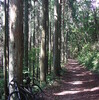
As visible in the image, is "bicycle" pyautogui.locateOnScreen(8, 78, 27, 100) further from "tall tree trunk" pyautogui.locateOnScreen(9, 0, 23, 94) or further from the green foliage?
the green foliage

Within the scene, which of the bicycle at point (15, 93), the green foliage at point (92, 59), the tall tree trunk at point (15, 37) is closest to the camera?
the bicycle at point (15, 93)

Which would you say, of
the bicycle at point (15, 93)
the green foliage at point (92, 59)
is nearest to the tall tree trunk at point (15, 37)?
the bicycle at point (15, 93)

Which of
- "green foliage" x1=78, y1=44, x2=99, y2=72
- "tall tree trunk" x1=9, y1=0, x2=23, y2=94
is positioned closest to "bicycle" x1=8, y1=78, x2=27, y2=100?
"tall tree trunk" x1=9, y1=0, x2=23, y2=94

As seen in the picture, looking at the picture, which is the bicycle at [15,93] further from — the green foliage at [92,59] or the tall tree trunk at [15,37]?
the green foliage at [92,59]

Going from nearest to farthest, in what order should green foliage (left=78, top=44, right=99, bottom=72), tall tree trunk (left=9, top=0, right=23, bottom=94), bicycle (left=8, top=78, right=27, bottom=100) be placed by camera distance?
bicycle (left=8, top=78, right=27, bottom=100)
tall tree trunk (left=9, top=0, right=23, bottom=94)
green foliage (left=78, top=44, right=99, bottom=72)

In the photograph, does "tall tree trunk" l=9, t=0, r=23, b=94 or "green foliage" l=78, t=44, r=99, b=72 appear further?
"green foliage" l=78, t=44, r=99, b=72

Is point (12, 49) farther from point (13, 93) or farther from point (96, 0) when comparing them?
point (96, 0)

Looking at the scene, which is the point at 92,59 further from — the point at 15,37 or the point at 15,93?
the point at 15,93

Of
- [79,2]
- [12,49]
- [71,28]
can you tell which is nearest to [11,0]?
[12,49]

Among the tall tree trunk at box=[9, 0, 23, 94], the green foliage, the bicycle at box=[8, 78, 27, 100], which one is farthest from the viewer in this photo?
the green foliage

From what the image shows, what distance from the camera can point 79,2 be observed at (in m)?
42.5

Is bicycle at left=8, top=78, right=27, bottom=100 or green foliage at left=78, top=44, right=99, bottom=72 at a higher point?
green foliage at left=78, top=44, right=99, bottom=72

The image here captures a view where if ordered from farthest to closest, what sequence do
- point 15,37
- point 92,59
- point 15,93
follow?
1. point 92,59
2. point 15,37
3. point 15,93

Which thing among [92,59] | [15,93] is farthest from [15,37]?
[92,59]
